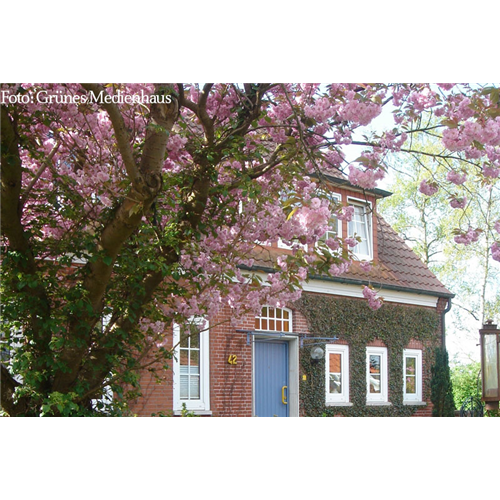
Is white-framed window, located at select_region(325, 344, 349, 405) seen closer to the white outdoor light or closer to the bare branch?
the white outdoor light

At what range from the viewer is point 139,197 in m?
4.35

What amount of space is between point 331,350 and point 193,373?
11.8 ft

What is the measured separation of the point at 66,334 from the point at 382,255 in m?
11.7

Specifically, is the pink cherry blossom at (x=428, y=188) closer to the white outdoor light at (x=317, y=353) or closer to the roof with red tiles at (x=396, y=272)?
the white outdoor light at (x=317, y=353)

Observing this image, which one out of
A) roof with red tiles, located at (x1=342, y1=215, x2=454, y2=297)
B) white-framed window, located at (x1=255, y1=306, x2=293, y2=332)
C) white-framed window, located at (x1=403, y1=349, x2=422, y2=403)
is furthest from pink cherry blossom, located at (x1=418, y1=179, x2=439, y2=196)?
white-framed window, located at (x1=403, y1=349, x2=422, y2=403)

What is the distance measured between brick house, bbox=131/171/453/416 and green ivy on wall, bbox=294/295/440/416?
0.02 metres

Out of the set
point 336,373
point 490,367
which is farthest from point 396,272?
point 490,367

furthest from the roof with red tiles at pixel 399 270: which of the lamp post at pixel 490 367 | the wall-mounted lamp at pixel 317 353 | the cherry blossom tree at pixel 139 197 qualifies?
the cherry blossom tree at pixel 139 197

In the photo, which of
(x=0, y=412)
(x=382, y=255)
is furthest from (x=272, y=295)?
(x=382, y=255)

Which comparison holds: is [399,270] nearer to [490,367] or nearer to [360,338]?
[360,338]

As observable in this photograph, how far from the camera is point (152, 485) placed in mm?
3207

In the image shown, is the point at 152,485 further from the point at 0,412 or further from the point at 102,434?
the point at 0,412

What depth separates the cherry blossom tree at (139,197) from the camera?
15.6ft

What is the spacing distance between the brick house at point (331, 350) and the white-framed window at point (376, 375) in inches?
0.8
